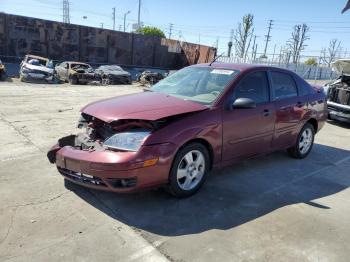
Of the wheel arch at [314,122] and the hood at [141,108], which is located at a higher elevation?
the hood at [141,108]

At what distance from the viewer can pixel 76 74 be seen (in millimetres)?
21734

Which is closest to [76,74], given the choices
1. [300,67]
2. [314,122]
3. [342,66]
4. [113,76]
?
[113,76]

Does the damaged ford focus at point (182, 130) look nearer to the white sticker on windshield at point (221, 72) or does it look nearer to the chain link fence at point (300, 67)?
the white sticker on windshield at point (221, 72)

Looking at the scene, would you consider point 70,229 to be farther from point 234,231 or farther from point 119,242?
point 234,231

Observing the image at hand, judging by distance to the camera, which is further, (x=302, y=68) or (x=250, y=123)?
(x=302, y=68)

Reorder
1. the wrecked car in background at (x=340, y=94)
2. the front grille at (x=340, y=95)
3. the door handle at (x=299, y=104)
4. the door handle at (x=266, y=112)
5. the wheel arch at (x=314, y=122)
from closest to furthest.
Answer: the door handle at (x=266, y=112), the door handle at (x=299, y=104), the wheel arch at (x=314, y=122), the wrecked car in background at (x=340, y=94), the front grille at (x=340, y=95)

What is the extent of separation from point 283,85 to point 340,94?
5.63 meters

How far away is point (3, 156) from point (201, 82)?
331 centimetres

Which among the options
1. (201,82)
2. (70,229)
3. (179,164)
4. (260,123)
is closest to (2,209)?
(70,229)

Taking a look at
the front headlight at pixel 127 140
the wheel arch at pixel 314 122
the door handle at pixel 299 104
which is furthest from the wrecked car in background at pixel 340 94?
the front headlight at pixel 127 140

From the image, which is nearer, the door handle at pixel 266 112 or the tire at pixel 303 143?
the door handle at pixel 266 112

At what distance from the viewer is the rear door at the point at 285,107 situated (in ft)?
18.8

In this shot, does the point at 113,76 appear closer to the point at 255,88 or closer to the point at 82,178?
the point at 255,88

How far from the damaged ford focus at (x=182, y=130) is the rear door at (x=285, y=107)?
16 millimetres
